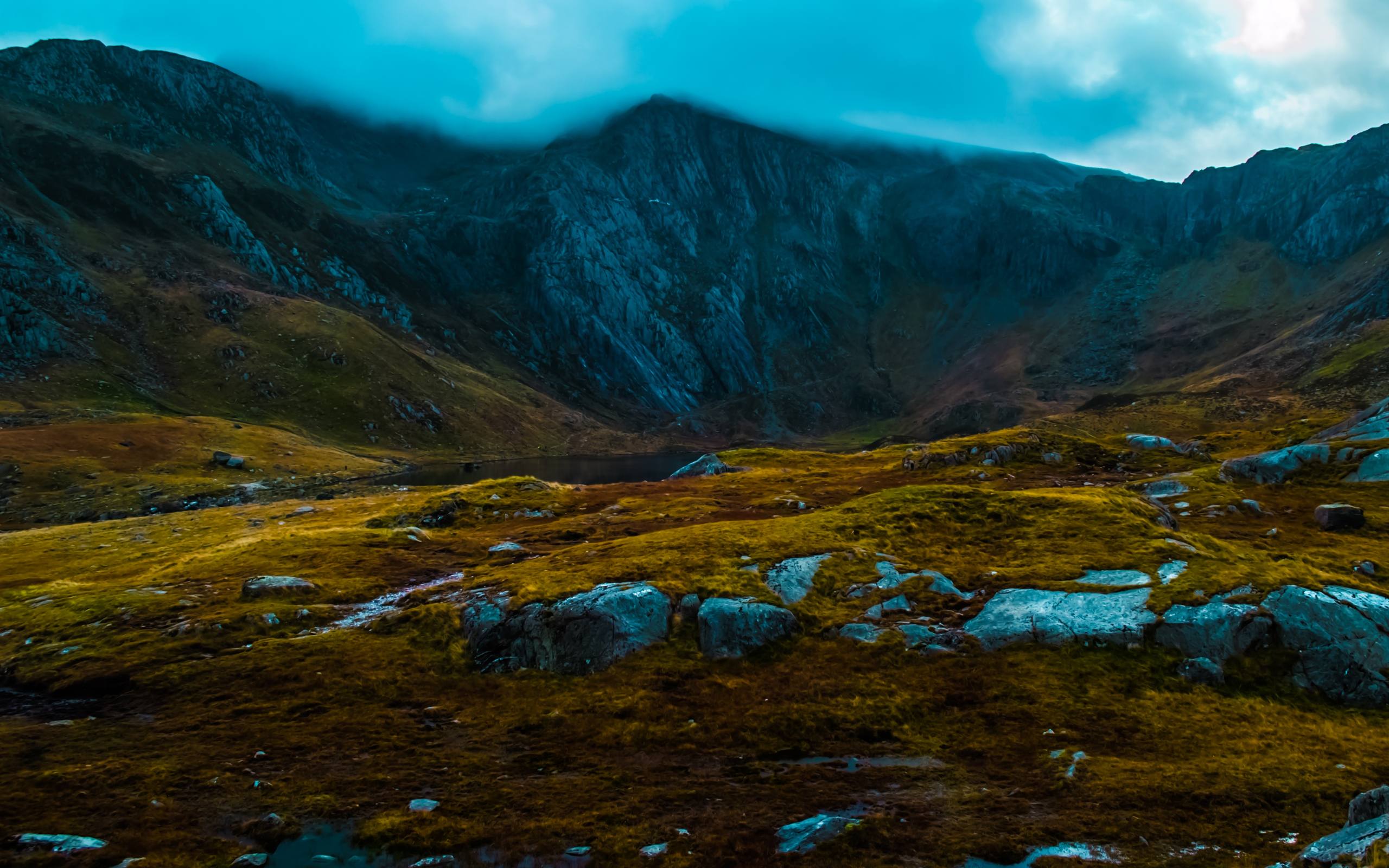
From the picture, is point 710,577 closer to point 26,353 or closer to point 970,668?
point 970,668

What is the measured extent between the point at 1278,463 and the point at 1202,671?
150 ft

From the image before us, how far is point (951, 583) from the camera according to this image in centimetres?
3447

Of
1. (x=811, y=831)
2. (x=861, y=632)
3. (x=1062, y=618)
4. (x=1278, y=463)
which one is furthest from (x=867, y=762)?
(x=1278, y=463)

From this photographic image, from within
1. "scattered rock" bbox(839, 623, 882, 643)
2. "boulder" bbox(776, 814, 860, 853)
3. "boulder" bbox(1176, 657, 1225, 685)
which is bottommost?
"boulder" bbox(1176, 657, 1225, 685)

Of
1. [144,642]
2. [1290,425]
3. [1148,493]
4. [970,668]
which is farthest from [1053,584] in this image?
[1290,425]

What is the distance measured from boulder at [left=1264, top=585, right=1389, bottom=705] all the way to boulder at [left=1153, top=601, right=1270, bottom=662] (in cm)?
82

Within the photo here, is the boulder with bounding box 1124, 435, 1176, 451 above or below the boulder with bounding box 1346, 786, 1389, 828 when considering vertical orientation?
above

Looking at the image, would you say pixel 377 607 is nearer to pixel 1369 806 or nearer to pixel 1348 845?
pixel 1348 845

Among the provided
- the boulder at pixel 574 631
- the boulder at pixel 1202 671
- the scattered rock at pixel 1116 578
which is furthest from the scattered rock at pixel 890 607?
the boulder at pixel 1202 671

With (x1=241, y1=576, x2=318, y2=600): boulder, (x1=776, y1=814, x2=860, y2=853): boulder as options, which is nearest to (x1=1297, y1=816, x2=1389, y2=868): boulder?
(x1=776, y1=814, x2=860, y2=853): boulder

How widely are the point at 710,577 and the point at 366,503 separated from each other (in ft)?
215

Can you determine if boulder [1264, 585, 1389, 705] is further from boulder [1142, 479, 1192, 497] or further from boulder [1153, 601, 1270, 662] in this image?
boulder [1142, 479, 1192, 497]

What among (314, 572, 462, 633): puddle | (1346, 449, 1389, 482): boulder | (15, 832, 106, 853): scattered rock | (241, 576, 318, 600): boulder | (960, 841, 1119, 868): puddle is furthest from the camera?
(1346, 449, 1389, 482): boulder

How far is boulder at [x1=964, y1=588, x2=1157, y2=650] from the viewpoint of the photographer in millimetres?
27844
